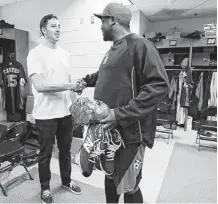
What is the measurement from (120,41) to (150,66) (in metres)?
0.23

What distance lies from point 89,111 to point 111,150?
0.84ft

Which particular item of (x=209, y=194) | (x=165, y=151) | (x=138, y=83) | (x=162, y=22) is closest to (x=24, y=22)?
(x=162, y=22)

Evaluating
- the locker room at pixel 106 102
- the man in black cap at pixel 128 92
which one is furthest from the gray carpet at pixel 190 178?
the man in black cap at pixel 128 92

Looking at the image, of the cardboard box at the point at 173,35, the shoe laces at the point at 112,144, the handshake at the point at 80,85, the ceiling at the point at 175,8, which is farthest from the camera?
the cardboard box at the point at 173,35

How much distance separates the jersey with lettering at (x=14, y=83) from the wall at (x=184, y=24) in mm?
3312

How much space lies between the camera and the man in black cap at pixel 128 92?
97cm

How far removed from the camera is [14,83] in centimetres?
430

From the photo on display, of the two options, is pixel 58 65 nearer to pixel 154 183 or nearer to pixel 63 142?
pixel 63 142

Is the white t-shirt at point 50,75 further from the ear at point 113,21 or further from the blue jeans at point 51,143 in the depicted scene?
the ear at point 113,21

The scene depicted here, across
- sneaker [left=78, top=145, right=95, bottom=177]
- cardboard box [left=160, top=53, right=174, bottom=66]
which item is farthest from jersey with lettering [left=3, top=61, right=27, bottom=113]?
sneaker [left=78, top=145, right=95, bottom=177]

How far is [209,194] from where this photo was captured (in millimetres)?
2072

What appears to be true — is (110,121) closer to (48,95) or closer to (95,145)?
(95,145)

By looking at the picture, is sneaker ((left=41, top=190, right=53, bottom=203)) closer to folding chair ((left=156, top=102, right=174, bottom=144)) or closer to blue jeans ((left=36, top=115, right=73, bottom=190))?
blue jeans ((left=36, top=115, right=73, bottom=190))

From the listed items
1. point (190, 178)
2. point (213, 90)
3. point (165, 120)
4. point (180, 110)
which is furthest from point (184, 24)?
point (190, 178)
